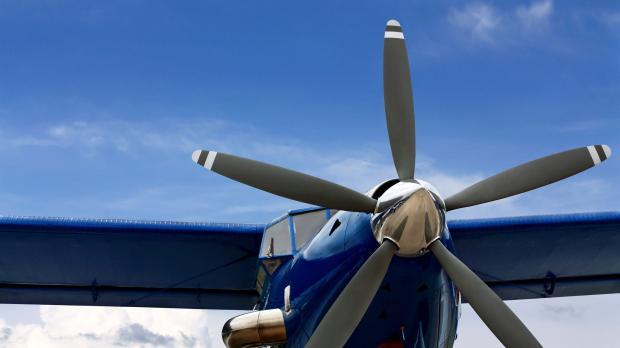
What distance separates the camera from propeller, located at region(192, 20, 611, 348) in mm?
7254

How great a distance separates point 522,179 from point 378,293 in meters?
2.19

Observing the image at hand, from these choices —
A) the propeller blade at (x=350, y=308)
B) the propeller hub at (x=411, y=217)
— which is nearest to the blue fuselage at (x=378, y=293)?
the propeller blade at (x=350, y=308)

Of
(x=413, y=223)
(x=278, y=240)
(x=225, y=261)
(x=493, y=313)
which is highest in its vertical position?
(x=225, y=261)

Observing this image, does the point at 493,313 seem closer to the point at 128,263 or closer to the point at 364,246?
the point at 364,246

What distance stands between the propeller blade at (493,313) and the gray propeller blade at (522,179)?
87cm

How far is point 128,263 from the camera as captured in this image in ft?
46.6

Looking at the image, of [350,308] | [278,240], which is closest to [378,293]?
[350,308]

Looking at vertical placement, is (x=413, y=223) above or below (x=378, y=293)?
above

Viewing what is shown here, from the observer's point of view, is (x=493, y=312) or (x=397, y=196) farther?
(x=493, y=312)

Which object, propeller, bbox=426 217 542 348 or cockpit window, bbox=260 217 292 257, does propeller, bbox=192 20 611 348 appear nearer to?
propeller, bbox=426 217 542 348

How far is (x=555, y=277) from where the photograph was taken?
15.5 meters

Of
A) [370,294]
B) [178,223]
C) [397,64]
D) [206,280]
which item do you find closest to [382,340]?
[370,294]

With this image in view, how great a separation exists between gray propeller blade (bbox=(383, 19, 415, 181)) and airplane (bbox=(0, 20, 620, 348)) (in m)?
0.01

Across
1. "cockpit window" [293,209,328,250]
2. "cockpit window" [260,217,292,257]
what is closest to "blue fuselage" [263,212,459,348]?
"cockpit window" [293,209,328,250]
